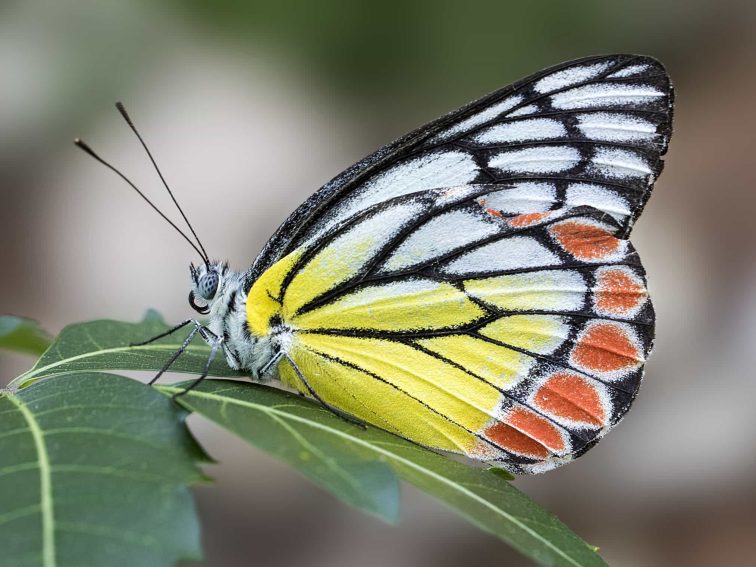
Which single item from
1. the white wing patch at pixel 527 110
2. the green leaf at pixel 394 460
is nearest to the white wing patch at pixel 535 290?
the white wing patch at pixel 527 110

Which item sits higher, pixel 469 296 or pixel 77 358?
pixel 469 296

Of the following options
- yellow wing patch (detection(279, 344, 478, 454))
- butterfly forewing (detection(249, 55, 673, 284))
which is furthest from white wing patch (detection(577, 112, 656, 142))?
yellow wing patch (detection(279, 344, 478, 454))

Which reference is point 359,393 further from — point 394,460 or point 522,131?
point 522,131

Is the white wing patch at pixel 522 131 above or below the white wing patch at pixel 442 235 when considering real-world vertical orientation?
above

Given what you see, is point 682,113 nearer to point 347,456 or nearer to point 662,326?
point 662,326

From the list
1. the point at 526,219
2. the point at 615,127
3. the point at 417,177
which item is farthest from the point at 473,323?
the point at 615,127

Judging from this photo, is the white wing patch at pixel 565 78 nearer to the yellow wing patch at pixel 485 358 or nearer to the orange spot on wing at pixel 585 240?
the orange spot on wing at pixel 585 240
